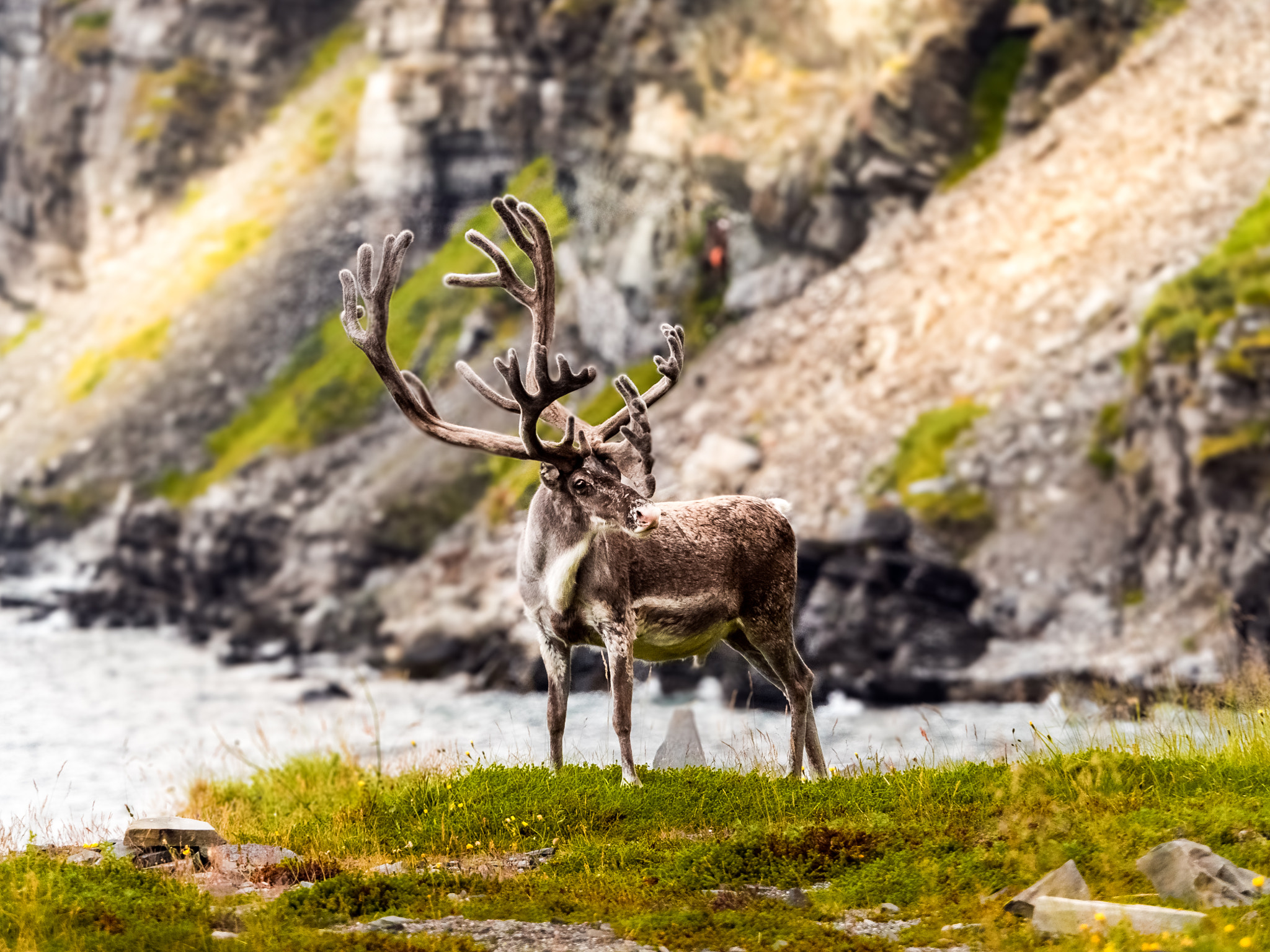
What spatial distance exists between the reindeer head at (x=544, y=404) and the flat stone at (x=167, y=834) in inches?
129

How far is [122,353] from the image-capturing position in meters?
51.5

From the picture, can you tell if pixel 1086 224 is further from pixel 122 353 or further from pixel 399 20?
pixel 122 353

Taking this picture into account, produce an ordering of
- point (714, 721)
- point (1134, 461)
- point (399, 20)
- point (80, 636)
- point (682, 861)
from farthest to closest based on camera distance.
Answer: point (399, 20)
point (80, 636)
point (1134, 461)
point (714, 721)
point (682, 861)

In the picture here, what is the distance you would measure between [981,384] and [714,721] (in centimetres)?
1060

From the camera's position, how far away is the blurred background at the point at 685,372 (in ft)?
85.6

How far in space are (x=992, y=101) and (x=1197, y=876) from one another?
3443 cm

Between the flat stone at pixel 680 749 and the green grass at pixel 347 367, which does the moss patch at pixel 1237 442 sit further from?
the green grass at pixel 347 367

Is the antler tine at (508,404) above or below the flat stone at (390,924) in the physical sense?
above

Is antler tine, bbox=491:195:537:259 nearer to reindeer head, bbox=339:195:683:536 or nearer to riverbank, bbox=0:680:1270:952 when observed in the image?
reindeer head, bbox=339:195:683:536

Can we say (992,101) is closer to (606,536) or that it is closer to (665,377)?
(665,377)

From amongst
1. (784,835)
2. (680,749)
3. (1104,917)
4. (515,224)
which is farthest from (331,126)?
(1104,917)

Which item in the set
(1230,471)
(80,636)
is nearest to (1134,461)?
(1230,471)

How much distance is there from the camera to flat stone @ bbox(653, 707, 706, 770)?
12.4 m

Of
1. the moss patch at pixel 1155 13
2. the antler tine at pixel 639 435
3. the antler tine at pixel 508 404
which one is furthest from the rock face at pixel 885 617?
the antler tine at pixel 639 435
